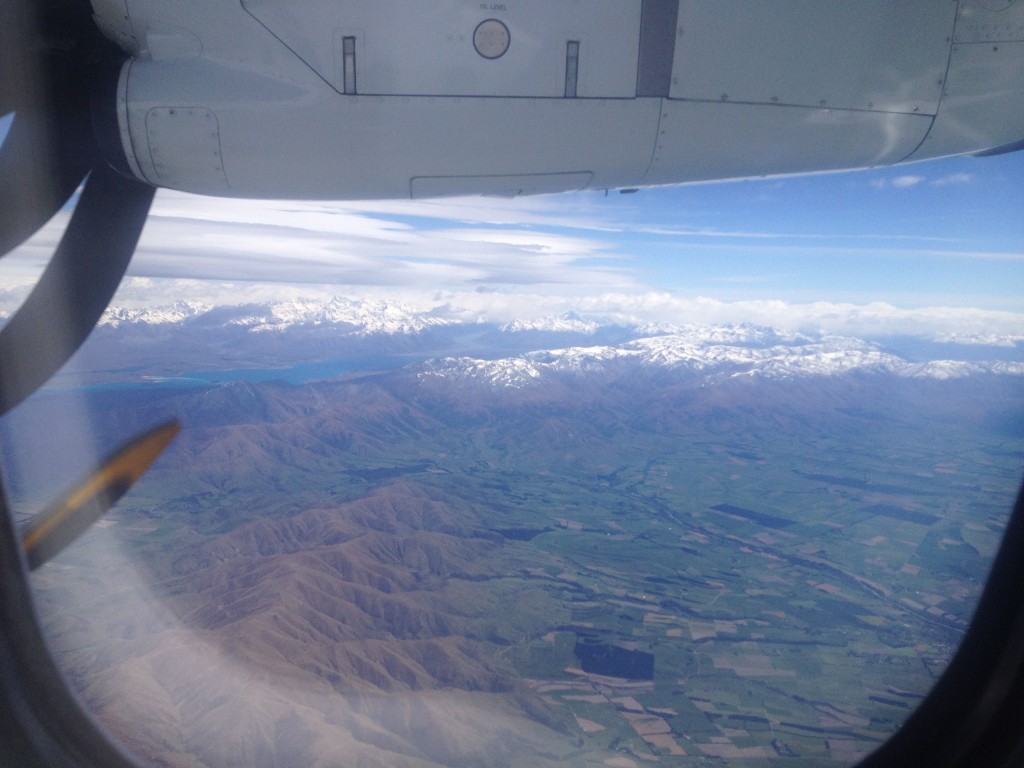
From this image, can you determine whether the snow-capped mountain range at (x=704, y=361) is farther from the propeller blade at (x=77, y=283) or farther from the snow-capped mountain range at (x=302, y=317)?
the propeller blade at (x=77, y=283)

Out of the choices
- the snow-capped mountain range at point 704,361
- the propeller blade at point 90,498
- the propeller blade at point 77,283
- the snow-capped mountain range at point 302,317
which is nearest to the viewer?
the propeller blade at point 90,498

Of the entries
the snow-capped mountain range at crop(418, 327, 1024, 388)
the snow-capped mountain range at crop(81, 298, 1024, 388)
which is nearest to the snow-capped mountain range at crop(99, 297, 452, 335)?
the snow-capped mountain range at crop(81, 298, 1024, 388)

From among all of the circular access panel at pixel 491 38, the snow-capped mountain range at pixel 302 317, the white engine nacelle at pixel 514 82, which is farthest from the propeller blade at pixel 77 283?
the snow-capped mountain range at pixel 302 317

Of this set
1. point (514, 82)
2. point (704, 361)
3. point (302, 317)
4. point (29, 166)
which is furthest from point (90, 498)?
point (704, 361)

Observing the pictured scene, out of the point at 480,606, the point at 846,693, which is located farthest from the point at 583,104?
the point at 480,606

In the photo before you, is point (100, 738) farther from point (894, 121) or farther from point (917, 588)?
point (917, 588)

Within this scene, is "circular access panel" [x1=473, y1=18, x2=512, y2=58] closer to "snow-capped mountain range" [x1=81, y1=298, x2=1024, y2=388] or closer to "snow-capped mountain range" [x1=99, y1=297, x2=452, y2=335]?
"snow-capped mountain range" [x1=99, y1=297, x2=452, y2=335]
